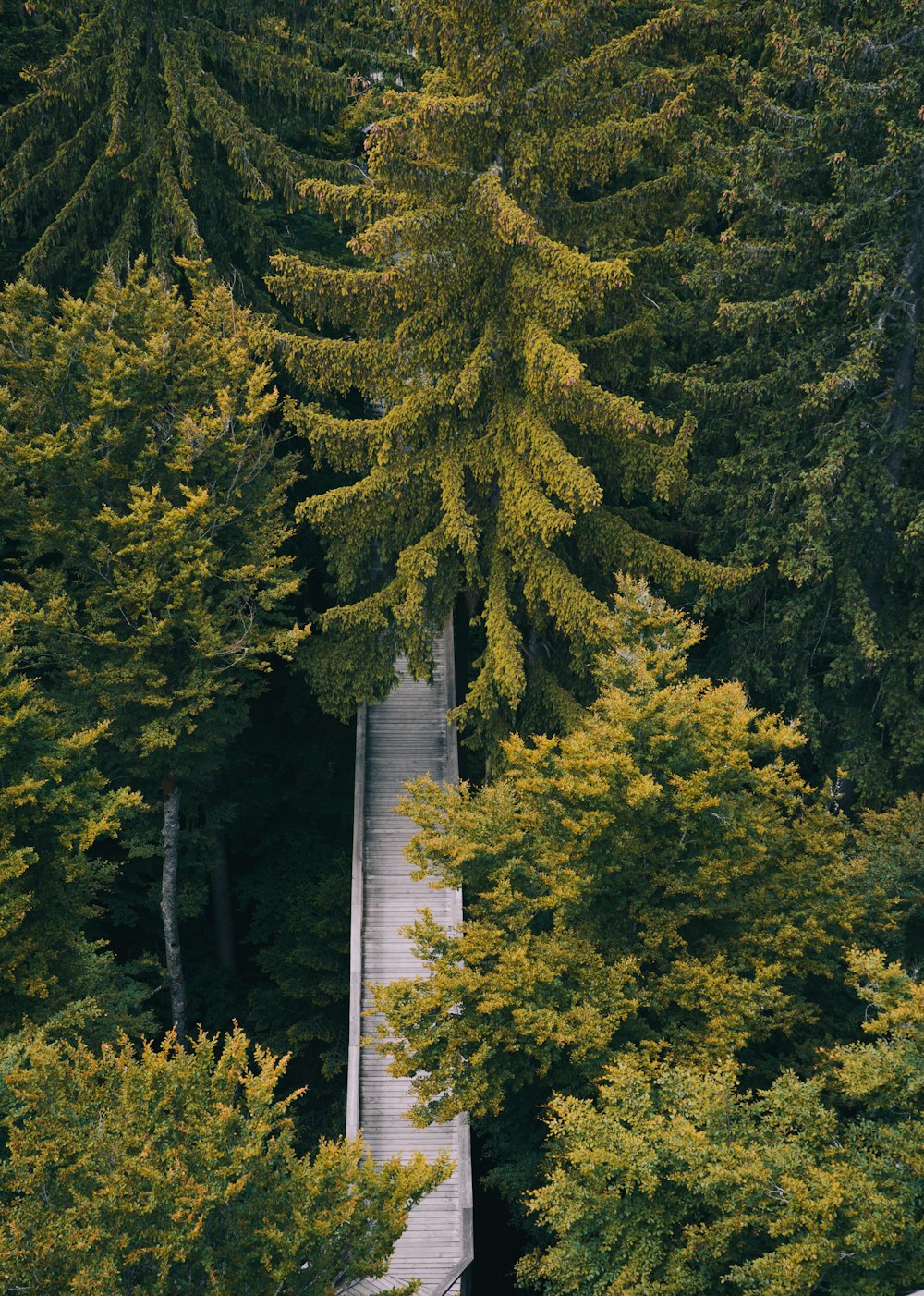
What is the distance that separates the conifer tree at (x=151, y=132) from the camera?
68.4 ft

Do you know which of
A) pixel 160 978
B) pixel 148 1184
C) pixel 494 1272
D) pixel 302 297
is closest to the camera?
pixel 148 1184

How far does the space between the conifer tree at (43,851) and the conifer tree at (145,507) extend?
151 centimetres

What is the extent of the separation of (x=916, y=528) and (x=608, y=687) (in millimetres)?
6998

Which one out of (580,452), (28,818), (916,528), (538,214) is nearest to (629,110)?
(538,214)

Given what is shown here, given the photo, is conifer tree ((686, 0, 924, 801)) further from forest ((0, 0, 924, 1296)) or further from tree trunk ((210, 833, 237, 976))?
tree trunk ((210, 833, 237, 976))

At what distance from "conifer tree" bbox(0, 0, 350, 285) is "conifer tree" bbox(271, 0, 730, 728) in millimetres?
3399

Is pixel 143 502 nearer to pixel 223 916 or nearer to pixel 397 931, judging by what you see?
pixel 397 931

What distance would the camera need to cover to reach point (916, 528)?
2045 cm

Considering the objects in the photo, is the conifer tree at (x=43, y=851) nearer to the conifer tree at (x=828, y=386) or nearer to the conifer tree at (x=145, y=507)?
the conifer tree at (x=145, y=507)

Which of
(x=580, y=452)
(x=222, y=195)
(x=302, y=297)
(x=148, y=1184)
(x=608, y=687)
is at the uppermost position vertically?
(x=222, y=195)

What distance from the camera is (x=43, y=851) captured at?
59.0 ft

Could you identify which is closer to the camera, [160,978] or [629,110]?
[629,110]

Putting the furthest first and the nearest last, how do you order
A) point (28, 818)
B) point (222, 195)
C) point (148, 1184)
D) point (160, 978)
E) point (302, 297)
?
point (160, 978) < point (222, 195) < point (302, 297) < point (28, 818) < point (148, 1184)

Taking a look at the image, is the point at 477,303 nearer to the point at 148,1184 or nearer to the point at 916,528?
the point at 916,528
